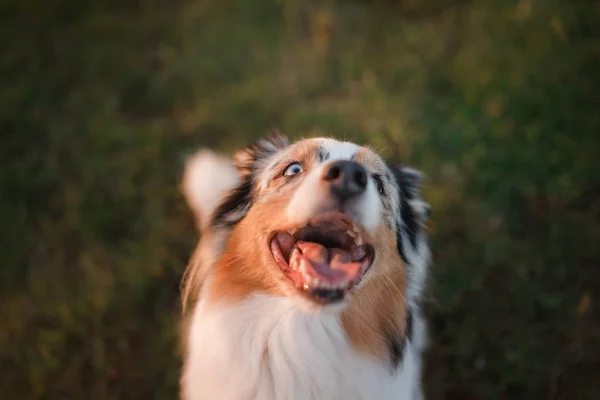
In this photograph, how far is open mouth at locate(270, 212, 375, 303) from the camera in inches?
77.4

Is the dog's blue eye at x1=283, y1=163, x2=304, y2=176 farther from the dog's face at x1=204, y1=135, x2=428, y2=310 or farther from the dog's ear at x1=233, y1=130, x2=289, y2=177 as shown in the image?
the dog's ear at x1=233, y1=130, x2=289, y2=177

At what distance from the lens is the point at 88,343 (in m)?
3.12

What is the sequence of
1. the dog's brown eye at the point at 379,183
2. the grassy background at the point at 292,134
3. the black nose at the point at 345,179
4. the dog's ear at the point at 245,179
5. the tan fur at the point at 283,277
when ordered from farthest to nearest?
the grassy background at the point at 292,134 < the dog's ear at the point at 245,179 < the dog's brown eye at the point at 379,183 < the tan fur at the point at 283,277 < the black nose at the point at 345,179

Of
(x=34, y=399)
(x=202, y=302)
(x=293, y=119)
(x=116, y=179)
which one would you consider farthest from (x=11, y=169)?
(x=202, y=302)

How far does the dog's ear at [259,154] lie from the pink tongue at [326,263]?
59cm

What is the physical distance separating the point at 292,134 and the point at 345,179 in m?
2.12

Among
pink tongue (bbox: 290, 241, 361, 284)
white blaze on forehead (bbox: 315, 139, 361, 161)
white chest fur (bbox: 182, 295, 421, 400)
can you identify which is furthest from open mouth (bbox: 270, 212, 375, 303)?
white blaze on forehead (bbox: 315, 139, 361, 161)

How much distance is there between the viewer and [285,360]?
7.13 ft

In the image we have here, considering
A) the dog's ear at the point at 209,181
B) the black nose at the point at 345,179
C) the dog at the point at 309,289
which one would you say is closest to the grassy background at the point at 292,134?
the dog's ear at the point at 209,181

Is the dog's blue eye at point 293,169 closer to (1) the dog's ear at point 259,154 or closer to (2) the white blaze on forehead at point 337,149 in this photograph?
(2) the white blaze on forehead at point 337,149

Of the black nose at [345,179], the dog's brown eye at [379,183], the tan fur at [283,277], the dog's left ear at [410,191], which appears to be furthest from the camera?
the dog's left ear at [410,191]

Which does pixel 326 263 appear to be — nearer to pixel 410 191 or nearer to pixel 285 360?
pixel 285 360

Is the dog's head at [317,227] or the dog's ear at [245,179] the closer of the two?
the dog's head at [317,227]

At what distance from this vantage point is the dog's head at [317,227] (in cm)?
196
